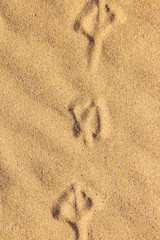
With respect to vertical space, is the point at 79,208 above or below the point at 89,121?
below

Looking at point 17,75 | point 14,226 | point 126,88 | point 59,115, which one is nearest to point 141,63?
point 126,88

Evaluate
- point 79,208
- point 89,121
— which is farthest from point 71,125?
point 79,208

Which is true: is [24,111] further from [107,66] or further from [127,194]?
[127,194]

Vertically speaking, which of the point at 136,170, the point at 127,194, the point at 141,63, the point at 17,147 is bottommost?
the point at 17,147

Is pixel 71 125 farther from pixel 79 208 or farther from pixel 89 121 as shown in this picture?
pixel 79 208
